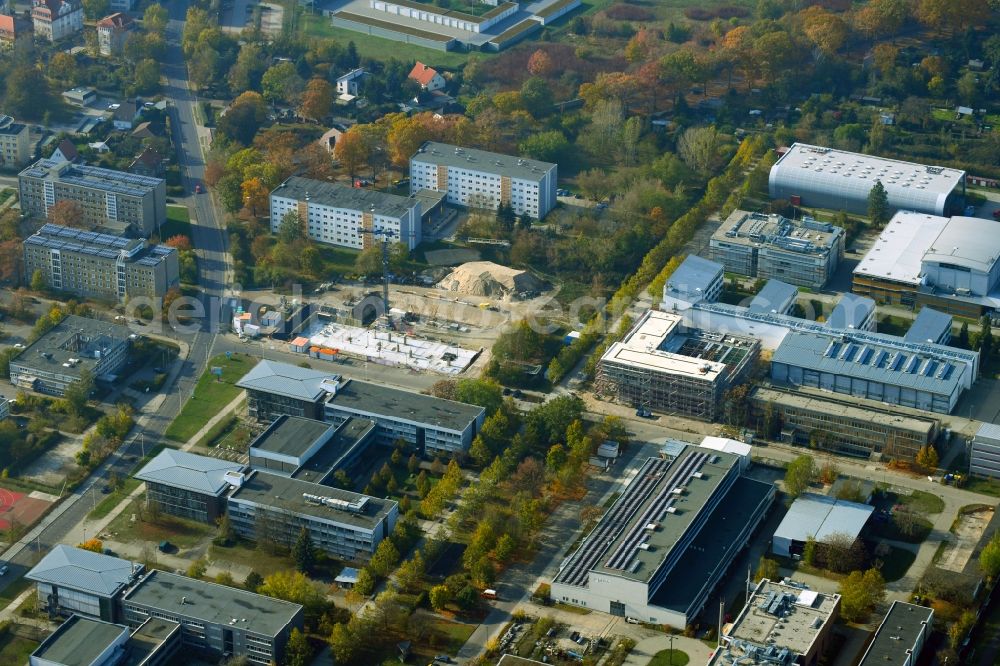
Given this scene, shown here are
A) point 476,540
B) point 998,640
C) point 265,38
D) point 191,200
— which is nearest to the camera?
point 998,640

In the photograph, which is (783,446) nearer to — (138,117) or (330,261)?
(330,261)

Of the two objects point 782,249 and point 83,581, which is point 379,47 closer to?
A: point 782,249

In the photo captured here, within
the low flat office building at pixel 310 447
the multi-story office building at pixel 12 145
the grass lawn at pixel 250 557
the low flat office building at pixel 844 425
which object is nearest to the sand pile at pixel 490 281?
the low flat office building at pixel 310 447

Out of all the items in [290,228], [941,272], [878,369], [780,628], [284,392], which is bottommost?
[290,228]

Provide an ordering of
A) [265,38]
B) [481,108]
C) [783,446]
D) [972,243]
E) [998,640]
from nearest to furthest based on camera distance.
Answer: [998,640] < [783,446] < [972,243] < [481,108] < [265,38]

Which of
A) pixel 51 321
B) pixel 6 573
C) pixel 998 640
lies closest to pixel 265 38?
pixel 51 321

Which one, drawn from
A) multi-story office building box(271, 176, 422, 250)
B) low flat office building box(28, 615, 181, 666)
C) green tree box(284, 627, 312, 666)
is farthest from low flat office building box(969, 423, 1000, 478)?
low flat office building box(28, 615, 181, 666)

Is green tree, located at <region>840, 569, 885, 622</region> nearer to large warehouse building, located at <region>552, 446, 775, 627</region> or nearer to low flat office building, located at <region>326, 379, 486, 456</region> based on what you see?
large warehouse building, located at <region>552, 446, 775, 627</region>

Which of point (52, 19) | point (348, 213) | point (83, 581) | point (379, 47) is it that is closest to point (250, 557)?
point (83, 581)
